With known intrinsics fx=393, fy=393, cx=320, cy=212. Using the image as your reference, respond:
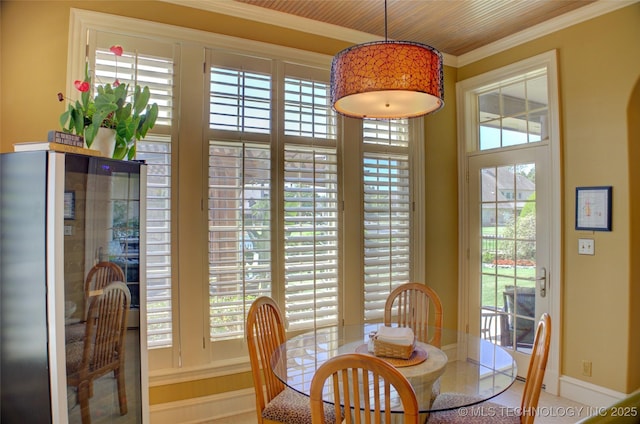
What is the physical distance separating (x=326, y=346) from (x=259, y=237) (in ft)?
3.34

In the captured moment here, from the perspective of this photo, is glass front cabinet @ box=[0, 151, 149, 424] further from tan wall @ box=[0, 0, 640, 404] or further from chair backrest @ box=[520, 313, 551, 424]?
chair backrest @ box=[520, 313, 551, 424]

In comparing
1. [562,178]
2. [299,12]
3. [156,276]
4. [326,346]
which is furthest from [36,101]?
[562,178]

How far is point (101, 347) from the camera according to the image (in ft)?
6.31

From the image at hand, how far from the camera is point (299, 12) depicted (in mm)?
3053

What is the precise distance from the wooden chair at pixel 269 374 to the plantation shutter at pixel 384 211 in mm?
1330

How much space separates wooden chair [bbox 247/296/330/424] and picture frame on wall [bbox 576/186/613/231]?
2.41 m

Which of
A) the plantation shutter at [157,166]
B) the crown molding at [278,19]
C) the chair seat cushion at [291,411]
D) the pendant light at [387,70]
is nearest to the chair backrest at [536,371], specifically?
the chair seat cushion at [291,411]

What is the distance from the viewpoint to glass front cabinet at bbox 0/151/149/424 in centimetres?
167

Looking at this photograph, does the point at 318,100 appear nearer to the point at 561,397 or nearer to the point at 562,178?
the point at 562,178

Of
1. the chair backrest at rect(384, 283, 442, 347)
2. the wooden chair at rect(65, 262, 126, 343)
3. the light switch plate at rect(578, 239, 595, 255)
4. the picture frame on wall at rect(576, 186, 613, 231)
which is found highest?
the picture frame on wall at rect(576, 186, 613, 231)

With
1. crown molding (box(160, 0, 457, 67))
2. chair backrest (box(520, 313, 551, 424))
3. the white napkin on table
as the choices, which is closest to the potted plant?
crown molding (box(160, 0, 457, 67))

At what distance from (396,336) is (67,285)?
1.51 meters

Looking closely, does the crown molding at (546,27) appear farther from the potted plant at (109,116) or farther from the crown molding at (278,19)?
the potted plant at (109,116)

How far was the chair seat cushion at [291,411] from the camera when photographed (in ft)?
6.21
